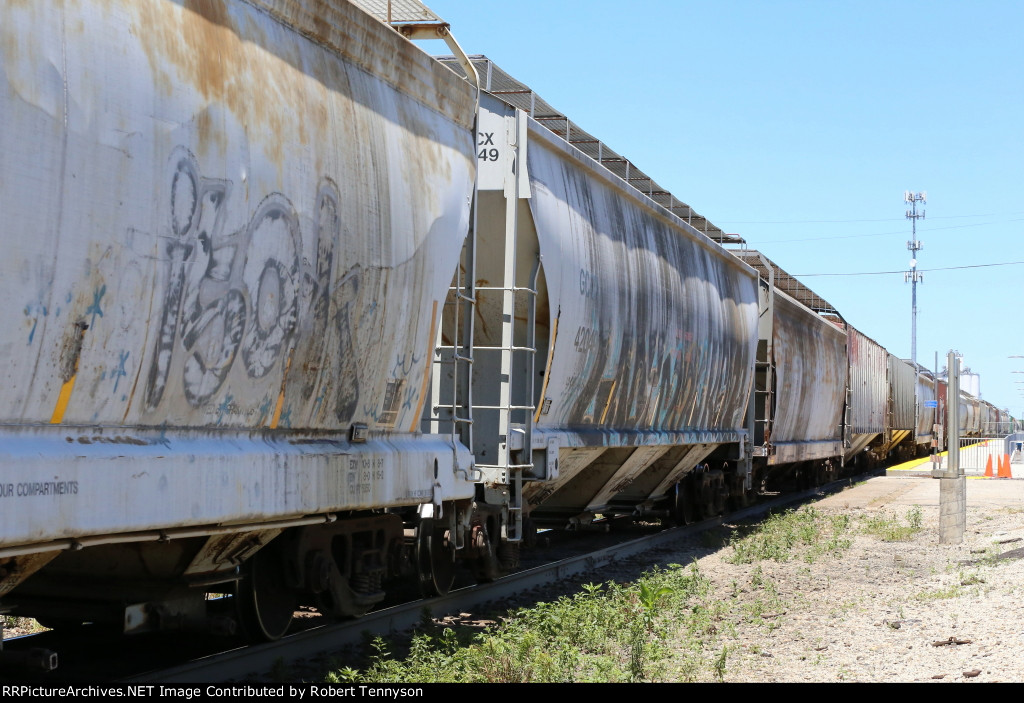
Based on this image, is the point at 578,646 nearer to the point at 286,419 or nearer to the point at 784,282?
the point at 286,419

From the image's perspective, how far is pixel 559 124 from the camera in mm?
10961

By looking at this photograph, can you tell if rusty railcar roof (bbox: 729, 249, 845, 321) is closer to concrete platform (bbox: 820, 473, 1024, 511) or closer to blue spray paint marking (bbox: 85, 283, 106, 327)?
concrete platform (bbox: 820, 473, 1024, 511)

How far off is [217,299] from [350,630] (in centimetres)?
348

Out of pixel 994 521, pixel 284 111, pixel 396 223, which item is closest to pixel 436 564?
pixel 396 223

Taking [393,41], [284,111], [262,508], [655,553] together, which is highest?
[393,41]

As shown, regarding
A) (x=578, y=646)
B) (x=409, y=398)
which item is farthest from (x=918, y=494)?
(x=409, y=398)

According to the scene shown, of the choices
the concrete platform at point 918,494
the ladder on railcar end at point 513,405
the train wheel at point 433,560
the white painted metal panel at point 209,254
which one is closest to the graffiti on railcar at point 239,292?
the white painted metal panel at point 209,254

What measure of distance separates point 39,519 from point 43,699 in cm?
133

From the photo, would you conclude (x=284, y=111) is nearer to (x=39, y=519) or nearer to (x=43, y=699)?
(x=39, y=519)

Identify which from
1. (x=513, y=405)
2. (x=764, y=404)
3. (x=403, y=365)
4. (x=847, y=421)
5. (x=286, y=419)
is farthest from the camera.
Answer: (x=847, y=421)

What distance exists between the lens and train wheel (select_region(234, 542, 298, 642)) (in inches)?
269

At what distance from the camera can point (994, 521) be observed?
1836 centimetres

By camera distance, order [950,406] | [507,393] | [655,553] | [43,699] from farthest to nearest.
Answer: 1. [950,406]
2. [655,553]
3. [507,393]
4. [43,699]

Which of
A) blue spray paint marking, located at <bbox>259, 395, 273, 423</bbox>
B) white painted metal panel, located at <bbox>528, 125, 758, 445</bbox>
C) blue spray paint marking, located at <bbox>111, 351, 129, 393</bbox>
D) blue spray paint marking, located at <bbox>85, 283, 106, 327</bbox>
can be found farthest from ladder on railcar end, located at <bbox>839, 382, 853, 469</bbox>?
blue spray paint marking, located at <bbox>85, 283, 106, 327</bbox>
